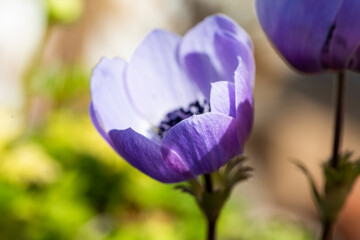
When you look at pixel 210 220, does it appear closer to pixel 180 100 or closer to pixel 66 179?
pixel 180 100

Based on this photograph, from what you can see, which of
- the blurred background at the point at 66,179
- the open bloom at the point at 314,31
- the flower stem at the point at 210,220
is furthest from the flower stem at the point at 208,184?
the blurred background at the point at 66,179

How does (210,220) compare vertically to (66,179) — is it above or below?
above

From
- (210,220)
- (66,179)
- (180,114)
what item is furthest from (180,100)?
(66,179)

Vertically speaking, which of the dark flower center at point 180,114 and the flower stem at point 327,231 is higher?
the dark flower center at point 180,114

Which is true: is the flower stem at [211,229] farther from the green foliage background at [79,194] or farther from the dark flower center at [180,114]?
the green foliage background at [79,194]

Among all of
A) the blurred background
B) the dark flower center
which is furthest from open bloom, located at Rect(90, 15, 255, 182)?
the blurred background

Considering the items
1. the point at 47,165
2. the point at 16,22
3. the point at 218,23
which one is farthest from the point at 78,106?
the point at 218,23

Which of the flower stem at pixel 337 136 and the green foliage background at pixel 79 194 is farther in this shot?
the green foliage background at pixel 79 194
